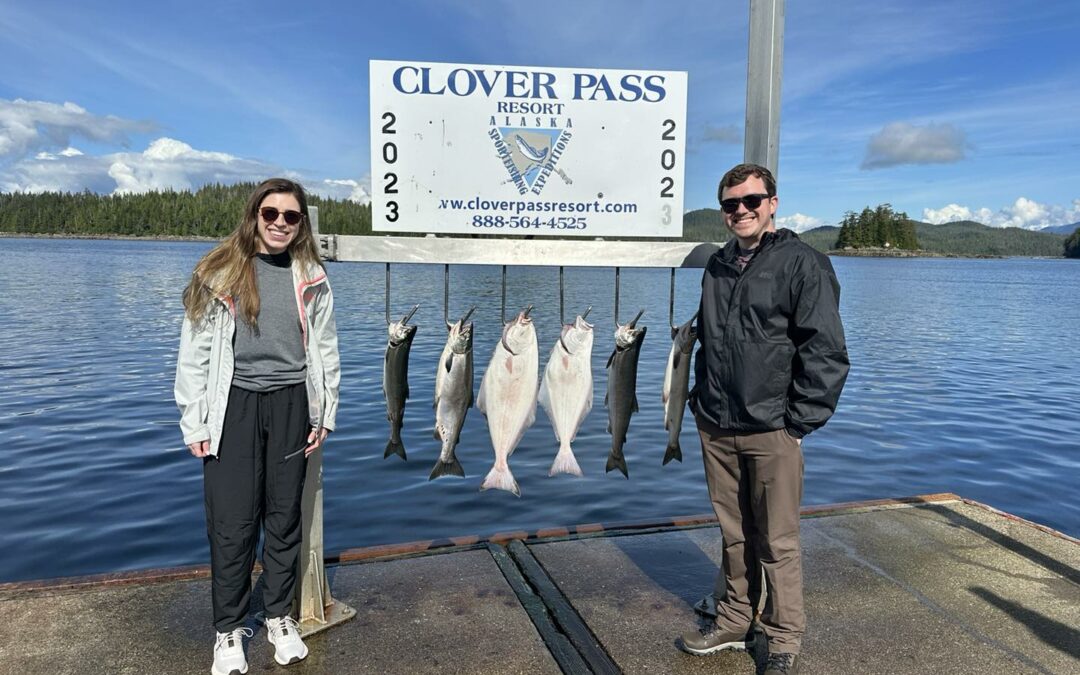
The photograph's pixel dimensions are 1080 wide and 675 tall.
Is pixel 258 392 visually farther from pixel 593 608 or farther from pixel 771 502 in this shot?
pixel 771 502

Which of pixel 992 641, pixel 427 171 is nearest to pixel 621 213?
pixel 427 171

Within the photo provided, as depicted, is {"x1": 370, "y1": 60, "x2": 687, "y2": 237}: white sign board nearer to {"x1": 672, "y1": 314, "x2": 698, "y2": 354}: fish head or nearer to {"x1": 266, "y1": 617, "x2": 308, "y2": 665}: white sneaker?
{"x1": 672, "y1": 314, "x2": 698, "y2": 354}: fish head

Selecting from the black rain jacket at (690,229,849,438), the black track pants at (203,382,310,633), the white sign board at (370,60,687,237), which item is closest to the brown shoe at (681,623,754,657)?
the black rain jacket at (690,229,849,438)

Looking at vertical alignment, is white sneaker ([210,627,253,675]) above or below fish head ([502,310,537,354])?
below

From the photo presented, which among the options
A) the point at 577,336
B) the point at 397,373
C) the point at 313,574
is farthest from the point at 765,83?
the point at 313,574

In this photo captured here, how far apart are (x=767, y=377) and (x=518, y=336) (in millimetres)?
1470

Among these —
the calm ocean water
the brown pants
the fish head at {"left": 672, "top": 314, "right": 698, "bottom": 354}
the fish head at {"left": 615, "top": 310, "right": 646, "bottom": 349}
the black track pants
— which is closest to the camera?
the black track pants

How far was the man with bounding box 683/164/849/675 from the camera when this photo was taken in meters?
3.85

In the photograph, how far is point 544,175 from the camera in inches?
200

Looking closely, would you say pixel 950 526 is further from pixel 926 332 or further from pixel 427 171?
pixel 926 332

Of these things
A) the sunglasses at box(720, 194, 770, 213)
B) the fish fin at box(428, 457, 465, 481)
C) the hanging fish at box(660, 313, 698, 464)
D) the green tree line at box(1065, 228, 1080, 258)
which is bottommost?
the fish fin at box(428, 457, 465, 481)

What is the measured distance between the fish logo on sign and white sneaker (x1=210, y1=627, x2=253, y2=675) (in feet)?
10.1

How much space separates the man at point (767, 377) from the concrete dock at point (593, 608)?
1.91ft

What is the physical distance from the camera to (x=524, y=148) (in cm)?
502
